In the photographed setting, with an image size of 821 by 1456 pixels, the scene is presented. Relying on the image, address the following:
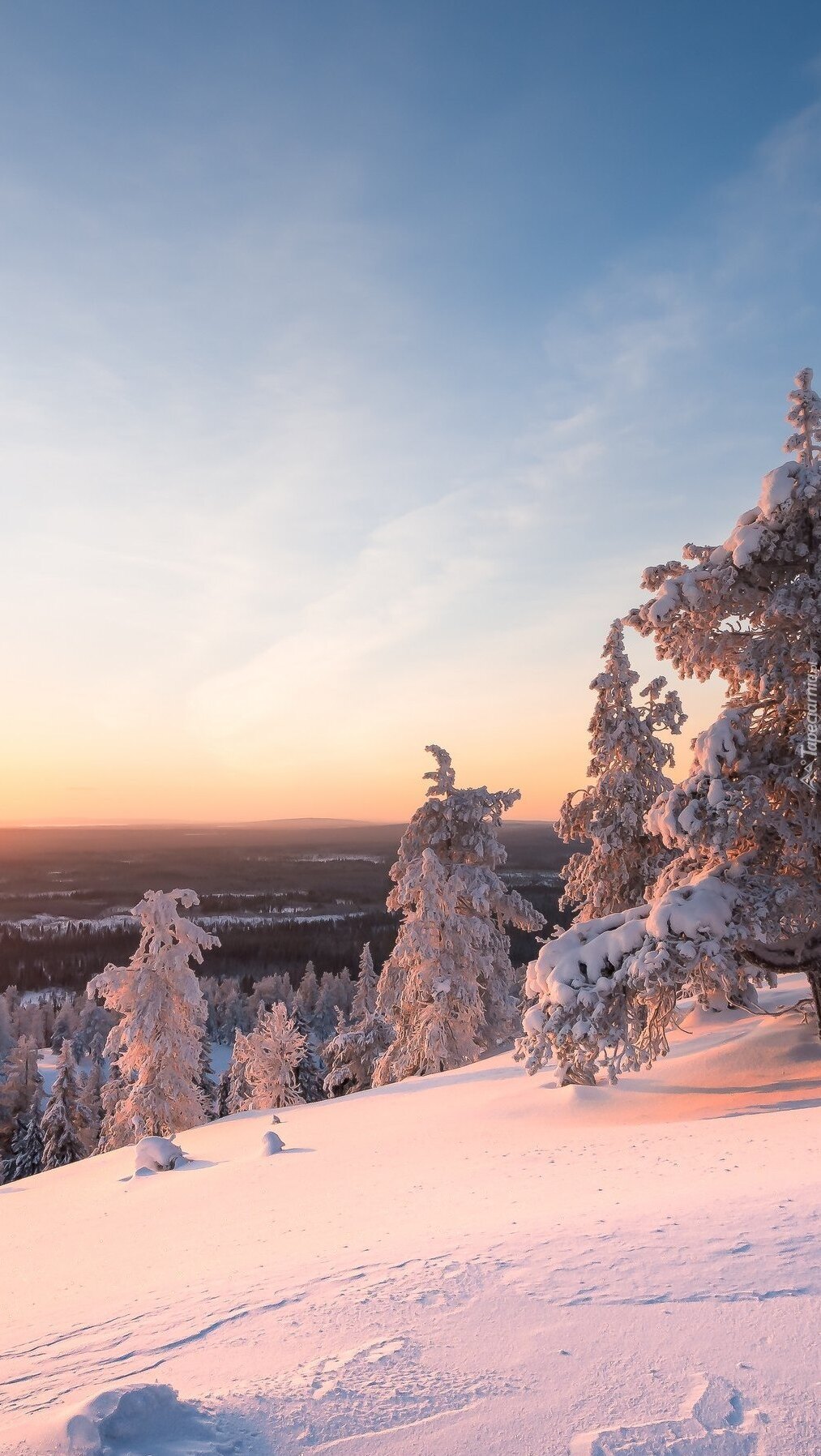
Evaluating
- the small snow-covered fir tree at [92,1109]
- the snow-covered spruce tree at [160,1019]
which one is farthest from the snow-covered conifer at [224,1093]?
the snow-covered spruce tree at [160,1019]

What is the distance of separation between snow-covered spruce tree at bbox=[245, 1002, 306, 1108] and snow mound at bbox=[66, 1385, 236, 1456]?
32136mm

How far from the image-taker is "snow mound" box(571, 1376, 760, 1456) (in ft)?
8.46

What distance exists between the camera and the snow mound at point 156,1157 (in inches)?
441

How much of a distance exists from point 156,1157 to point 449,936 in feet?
39.4

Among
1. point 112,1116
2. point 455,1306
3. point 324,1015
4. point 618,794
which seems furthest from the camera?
point 324,1015

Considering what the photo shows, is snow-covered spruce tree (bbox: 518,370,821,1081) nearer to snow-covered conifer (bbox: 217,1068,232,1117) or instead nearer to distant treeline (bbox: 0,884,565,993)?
snow-covered conifer (bbox: 217,1068,232,1117)

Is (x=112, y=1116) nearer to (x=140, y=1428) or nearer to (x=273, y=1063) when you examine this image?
(x=273, y=1063)

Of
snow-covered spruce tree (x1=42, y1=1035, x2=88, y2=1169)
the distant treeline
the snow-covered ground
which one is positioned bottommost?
the distant treeline

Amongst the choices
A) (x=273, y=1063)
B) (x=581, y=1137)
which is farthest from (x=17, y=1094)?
(x=581, y=1137)

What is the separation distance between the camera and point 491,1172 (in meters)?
7.64

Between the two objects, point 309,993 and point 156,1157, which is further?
point 309,993

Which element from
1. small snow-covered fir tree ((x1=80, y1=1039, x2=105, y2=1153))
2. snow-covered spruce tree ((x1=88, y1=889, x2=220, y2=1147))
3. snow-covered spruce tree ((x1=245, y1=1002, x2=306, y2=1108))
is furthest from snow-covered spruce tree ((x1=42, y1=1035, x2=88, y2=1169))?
snow-covered spruce tree ((x1=88, y1=889, x2=220, y2=1147))

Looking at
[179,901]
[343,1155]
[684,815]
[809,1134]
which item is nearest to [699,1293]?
[809,1134]

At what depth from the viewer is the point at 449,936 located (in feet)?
73.3
